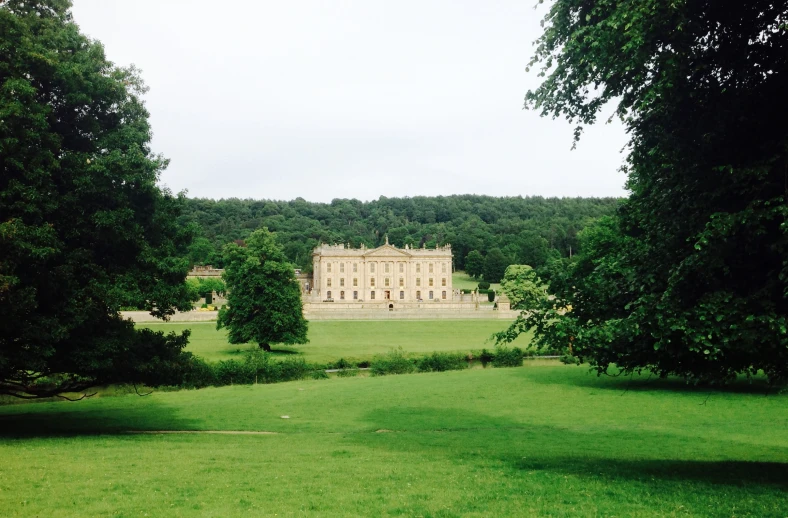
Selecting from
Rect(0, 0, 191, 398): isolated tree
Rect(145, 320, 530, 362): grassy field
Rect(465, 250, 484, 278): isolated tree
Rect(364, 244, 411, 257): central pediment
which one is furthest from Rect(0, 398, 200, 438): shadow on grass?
Rect(465, 250, 484, 278): isolated tree

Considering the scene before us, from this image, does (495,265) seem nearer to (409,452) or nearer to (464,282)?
(464,282)

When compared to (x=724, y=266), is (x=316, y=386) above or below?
below

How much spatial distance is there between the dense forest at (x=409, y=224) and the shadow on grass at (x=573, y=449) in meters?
85.4

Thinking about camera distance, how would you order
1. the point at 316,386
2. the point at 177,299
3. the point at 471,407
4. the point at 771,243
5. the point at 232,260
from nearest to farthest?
1. the point at 771,243
2. the point at 177,299
3. the point at 471,407
4. the point at 316,386
5. the point at 232,260

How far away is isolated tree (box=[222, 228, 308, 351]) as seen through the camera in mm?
39500

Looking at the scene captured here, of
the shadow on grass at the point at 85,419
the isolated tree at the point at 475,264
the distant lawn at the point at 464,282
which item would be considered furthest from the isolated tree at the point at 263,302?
the isolated tree at the point at 475,264

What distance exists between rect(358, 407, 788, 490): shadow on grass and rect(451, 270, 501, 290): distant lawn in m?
88.5

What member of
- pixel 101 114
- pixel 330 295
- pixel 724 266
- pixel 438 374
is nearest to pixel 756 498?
pixel 724 266

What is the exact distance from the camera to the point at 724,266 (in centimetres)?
766

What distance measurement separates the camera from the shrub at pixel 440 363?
32.4m

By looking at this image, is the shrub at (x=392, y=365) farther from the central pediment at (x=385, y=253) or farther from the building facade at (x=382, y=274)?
the central pediment at (x=385, y=253)

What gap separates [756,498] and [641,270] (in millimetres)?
3184

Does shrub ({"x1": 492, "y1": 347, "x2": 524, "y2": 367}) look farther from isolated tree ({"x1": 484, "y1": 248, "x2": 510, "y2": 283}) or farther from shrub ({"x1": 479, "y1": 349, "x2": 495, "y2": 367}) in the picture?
isolated tree ({"x1": 484, "y1": 248, "x2": 510, "y2": 283})

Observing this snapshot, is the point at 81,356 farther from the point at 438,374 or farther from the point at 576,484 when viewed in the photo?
the point at 438,374
